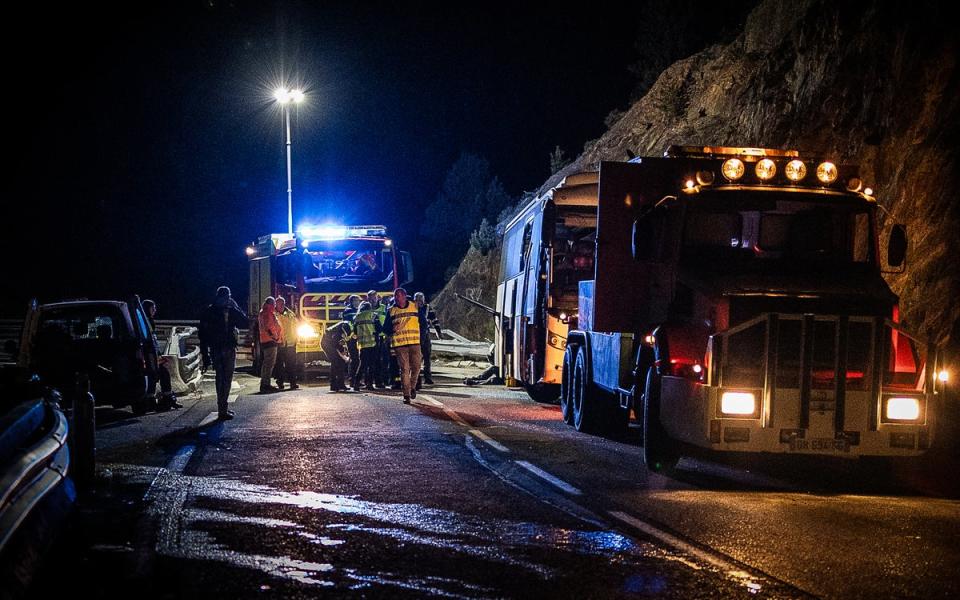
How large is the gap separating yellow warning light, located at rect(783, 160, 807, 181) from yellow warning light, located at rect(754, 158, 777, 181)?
132 mm

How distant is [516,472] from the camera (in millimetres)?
8984

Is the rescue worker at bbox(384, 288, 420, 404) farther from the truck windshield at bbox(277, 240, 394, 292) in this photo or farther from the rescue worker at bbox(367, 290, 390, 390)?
the truck windshield at bbox(277, 240, 394, 292)

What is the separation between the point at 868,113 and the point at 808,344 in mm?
13243

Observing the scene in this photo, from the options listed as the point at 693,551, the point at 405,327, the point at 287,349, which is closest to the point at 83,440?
the point at 693,551

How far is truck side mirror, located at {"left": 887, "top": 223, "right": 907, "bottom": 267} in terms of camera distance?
9.38 metres

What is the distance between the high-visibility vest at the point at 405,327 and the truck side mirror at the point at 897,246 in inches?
342

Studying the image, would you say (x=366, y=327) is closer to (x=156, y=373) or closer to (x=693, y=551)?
(x=156, y=373)

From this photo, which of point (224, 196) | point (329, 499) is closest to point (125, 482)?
point (329, 499)

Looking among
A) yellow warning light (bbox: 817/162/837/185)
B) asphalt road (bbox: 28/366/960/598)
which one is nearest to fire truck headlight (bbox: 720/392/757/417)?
asphalt road (bbox: 28/366/960/598)

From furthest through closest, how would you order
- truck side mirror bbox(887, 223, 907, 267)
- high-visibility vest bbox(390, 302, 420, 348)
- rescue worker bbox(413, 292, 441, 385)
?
1. rescue worker bbox(413, 292, 441, 385)
2. high-visibility vest bbox(390, 302, 420, 348)
3. truck side mirror bbox(887, 223, 907, 267)

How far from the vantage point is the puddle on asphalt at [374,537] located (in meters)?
5.32

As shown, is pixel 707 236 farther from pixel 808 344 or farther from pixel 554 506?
pixel 554 506

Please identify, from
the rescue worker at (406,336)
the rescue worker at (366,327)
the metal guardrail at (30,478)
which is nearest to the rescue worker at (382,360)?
the rescue worker at (366,327)

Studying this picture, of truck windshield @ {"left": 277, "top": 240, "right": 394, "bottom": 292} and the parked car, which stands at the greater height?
truck windshield @ {"left": 277, "top": 240, "right": 394, "bottom": 292}
